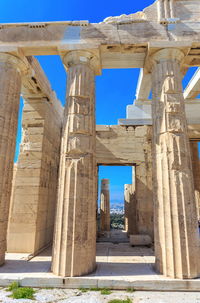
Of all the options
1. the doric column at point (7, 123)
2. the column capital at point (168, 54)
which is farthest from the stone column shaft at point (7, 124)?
the column capital at point (168, 54)

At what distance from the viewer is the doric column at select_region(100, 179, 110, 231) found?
62.7ft

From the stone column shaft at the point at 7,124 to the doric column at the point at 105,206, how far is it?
1270 centimetres

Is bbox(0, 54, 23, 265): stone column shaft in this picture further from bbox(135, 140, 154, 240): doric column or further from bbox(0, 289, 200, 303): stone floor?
bbox(135, 140, 154, 240): doric column

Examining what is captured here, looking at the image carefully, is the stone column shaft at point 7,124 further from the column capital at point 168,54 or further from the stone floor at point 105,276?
the column capital at point 168,54

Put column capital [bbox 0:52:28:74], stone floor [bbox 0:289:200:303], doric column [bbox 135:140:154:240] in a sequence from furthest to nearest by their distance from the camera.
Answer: doric column [bbox 135:140:154:240], column capital [bbox 0:52:28:74], stone floor [bbox 0:289:200:303]

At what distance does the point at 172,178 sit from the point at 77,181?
284 cm

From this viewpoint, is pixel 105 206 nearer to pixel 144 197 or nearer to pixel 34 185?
pixel 144 197

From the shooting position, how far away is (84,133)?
703 cm

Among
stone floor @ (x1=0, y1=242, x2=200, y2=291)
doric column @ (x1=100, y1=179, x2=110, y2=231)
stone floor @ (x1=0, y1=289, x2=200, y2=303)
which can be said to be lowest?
stone floor @ (x1=0, y1=289, x2=200, y2=303)

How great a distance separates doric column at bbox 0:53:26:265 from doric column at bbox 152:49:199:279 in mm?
4939

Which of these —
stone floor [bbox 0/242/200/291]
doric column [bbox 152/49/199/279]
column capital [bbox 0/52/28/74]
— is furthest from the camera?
column capital [bbox 0/52/28/74]

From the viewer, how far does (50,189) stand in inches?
439

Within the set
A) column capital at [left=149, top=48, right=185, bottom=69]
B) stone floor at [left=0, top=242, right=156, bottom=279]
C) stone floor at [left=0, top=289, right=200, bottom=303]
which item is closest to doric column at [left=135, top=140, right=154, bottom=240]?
stone floor at [left=0, top=242, right=156, bottom=279]

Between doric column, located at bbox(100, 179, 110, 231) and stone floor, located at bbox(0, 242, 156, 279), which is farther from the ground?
doric column, located at bbox(100, 179, 110, 231)
